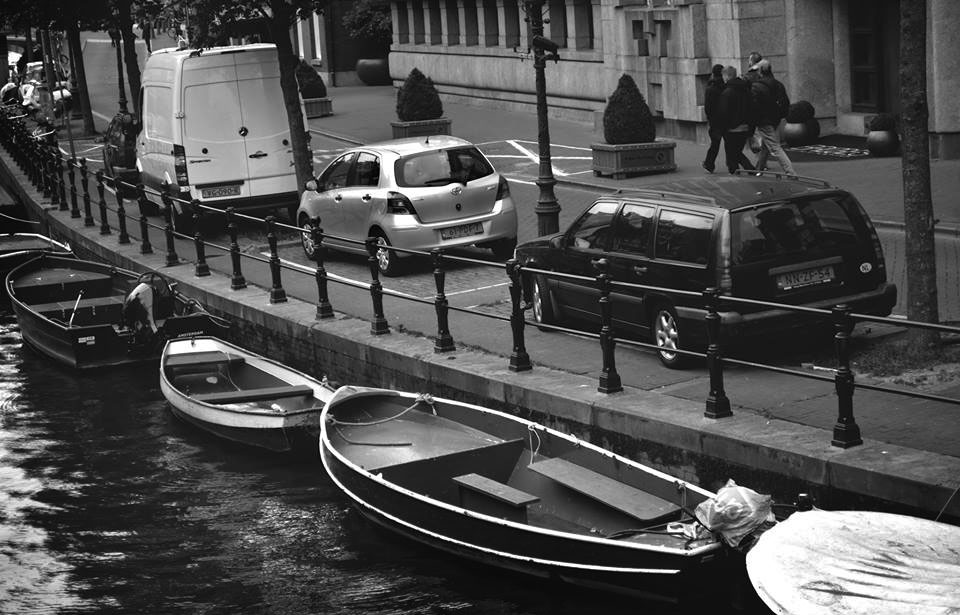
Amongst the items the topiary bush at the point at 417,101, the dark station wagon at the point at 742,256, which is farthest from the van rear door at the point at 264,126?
the dark station wagon at the point at 742,256

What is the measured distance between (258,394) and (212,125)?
29.1 ft

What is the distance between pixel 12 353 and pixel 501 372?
10.0 meters

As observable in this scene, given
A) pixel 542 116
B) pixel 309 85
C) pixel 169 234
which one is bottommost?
pixel 169 234

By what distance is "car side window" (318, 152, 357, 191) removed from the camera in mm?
19281

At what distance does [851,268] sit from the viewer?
12.1m

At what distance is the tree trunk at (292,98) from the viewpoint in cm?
2212

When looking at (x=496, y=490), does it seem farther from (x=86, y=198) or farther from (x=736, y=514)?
(x=86, y=198)

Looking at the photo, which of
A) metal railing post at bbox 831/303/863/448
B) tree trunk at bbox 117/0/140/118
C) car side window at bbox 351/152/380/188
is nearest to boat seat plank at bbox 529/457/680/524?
metal railing post at bbox 831/303/863/448

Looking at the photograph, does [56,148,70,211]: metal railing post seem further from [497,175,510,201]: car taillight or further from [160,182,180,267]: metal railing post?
[497,175,510,201]: car taillight

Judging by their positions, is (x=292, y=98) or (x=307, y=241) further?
(x=292, y=98)

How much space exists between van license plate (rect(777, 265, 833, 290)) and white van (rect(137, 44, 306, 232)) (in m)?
12.4

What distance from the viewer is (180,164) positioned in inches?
878

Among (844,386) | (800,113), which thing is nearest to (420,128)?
(800,113)

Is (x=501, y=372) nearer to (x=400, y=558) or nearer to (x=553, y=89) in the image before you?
(x=400, y=558)
